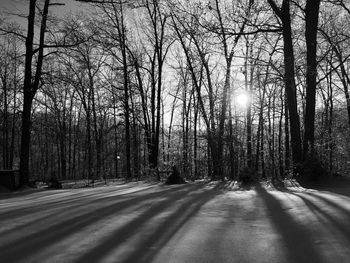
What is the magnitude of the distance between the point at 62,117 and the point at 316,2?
38431 mm

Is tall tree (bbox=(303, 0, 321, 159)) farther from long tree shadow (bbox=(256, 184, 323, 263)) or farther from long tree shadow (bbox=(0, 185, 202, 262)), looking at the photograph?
long tree shadow (bbox=(0, 185, 202, 262))

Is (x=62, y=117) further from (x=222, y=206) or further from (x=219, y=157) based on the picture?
(x=222, y=206)

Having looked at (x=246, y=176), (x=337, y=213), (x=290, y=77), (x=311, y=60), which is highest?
(x=311, y=60)

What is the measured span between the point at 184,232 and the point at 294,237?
49.0 inches

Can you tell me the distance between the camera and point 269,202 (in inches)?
255

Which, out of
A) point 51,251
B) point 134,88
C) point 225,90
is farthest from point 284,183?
point 134,88

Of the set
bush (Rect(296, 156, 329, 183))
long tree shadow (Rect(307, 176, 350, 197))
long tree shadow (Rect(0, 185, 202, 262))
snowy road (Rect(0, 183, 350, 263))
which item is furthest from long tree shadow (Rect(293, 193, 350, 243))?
bush (Rect(296, 156, 329, 183))

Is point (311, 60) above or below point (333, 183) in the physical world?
above

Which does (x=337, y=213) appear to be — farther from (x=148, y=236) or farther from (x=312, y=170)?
(x=312, y=170)

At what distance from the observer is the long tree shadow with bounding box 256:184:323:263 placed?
343cm

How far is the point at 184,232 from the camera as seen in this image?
4426mm

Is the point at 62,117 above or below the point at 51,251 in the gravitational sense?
above

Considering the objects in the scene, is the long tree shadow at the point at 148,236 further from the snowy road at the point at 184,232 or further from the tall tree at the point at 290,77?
the tall tree at the point at 290,77

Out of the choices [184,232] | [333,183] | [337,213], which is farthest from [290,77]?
[184,232]
